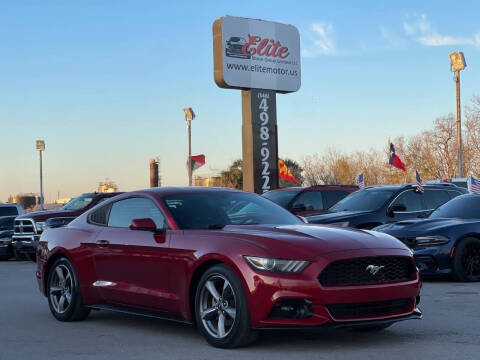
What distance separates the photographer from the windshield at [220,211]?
26.7 feet

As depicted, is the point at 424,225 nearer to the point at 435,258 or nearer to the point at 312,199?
the point at 435,258

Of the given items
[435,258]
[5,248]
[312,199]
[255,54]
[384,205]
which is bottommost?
[5,248]

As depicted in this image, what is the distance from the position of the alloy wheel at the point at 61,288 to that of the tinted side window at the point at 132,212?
36.6 inches

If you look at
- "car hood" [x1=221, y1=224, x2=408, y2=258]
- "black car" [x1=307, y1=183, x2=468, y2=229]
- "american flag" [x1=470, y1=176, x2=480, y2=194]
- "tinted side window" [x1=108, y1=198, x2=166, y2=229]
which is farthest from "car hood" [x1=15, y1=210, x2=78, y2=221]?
"car hood" [x1=221, y1=224, x2=408, y2=258]

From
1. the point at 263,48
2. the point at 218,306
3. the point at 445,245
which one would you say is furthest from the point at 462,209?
the point at 263,48

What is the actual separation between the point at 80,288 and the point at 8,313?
1.53 meters

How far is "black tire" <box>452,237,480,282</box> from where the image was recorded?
13039 mm

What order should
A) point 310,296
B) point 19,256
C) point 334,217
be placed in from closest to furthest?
point 310,296 → point 334,217 → point 19,256

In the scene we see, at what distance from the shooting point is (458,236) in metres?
13.1

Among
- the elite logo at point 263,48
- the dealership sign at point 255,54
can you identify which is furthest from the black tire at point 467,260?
the elite logo at point 263,48

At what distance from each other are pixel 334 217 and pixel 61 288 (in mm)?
7569

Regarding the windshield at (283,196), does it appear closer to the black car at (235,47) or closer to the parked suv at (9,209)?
the parked suv at (9,209)

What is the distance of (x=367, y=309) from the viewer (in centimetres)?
707

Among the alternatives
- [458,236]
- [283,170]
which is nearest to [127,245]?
[458,236]
